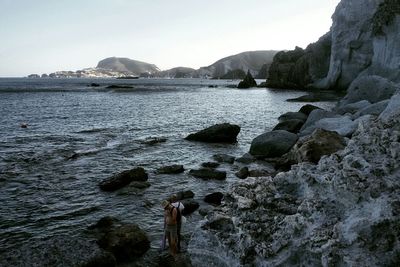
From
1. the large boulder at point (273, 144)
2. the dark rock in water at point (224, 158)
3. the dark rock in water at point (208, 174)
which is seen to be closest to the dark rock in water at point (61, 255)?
the dark rock in water at point (208, 174)

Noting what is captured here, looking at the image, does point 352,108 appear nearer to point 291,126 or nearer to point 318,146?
point 291,126

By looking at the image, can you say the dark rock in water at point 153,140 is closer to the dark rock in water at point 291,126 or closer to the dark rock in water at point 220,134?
the dark rock in water at point 220,134

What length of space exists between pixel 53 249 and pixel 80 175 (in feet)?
37.2

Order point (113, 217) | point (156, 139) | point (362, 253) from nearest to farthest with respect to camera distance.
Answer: point (362, 253), point (113, 217), point (156, 139)

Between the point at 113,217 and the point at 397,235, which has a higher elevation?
the point at 397,235

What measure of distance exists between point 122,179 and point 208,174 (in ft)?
18.1

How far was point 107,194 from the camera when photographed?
21156 mm

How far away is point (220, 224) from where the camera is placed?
32.9 ft

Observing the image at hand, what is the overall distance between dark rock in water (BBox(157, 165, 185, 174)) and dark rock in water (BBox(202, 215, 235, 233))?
15537 millimetres

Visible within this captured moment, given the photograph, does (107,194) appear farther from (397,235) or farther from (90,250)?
(397,235)

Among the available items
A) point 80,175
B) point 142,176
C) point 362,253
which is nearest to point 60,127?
point 80,175

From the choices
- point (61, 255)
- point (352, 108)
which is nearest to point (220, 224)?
point (61, 255)

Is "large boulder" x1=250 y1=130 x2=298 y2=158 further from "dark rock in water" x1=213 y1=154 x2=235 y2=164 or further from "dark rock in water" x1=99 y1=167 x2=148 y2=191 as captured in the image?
"dark rock in water" x1=99 y1=167 x2=148 y2=191

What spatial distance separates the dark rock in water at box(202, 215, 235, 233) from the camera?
985cm
